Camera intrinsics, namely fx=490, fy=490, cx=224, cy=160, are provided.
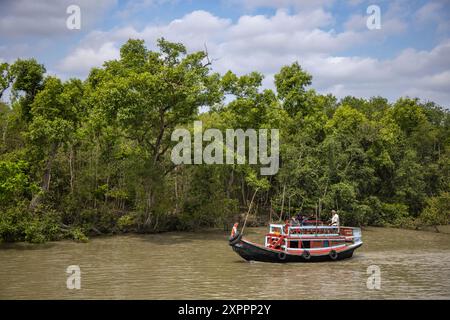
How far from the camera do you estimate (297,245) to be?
70.8 feet

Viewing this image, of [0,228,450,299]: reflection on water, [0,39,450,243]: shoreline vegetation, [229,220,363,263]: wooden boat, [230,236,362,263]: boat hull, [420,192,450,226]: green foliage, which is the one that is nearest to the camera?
[0,228,450,299]: reflection on water

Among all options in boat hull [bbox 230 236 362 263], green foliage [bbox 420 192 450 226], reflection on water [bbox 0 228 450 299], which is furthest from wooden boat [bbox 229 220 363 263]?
green foliage [bbox 420 192 450 226]

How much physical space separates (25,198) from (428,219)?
25.9 meters

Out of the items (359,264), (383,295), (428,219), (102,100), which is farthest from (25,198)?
(428,219)

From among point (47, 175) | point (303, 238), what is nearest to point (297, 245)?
point (303, 238)

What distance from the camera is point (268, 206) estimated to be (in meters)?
39.3

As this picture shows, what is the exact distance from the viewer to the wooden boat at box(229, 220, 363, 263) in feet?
66.6

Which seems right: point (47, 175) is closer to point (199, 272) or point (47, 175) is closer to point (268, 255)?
point (199, 272)

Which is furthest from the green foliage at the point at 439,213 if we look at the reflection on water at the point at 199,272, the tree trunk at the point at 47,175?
the tree trunk at the point at 47,175

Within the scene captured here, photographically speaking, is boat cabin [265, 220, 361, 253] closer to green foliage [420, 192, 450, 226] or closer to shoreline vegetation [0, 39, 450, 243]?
shoreline vegetation [0, 39, 450, 243]

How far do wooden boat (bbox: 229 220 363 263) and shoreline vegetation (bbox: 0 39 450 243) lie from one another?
322 inches

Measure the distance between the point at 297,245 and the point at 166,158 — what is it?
12.7 meters

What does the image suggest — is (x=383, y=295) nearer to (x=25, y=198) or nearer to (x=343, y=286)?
(x=343, y=286)

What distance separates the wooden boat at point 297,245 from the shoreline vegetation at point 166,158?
8175 millimetres
